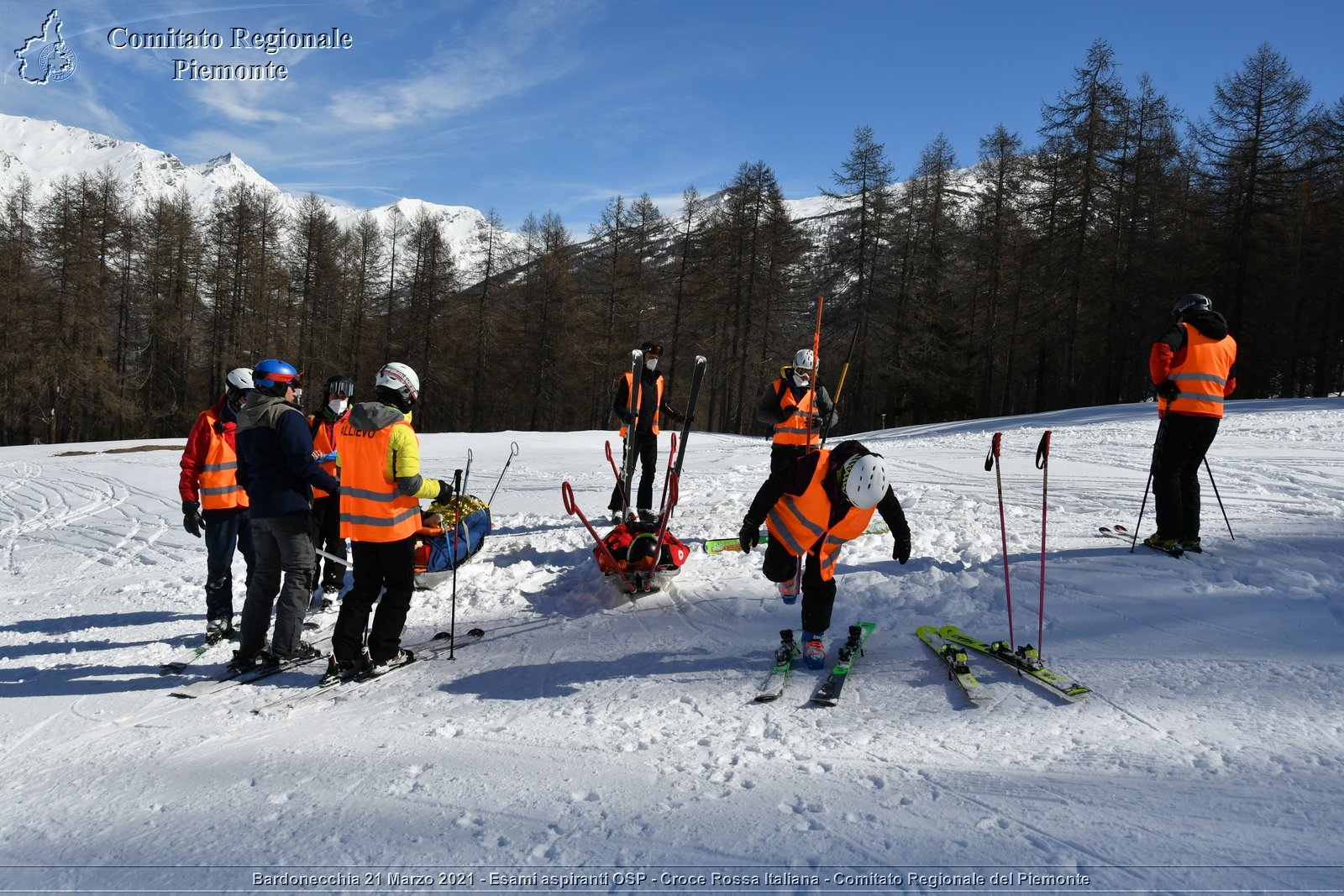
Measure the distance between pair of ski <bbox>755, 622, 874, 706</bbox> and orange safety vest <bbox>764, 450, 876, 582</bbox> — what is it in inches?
20.1

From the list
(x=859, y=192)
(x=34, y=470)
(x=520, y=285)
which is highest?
(x=859, y=192)

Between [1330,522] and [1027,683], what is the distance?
4.92 meters

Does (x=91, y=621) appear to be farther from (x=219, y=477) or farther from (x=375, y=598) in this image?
(x=375, y=598)

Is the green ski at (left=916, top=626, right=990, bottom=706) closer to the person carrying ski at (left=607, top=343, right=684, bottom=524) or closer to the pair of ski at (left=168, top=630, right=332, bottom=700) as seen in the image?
the person carrying ski at (left=607, top=343, right=684, bottom=524)

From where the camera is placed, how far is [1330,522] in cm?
659

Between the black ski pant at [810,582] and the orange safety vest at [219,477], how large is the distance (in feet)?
13.2

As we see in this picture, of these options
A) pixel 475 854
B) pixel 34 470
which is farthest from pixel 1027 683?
pixel 34 470

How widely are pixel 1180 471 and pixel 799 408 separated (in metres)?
3.15

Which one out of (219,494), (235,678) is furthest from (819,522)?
(219,494)

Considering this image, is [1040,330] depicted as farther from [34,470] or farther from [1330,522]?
[34,470]

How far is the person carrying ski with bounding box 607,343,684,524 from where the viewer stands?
7.67 meters

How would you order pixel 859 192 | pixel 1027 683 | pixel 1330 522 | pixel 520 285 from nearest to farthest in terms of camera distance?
pixel 1027 683 < pixel 1330 522 < pixel 859 192 < pixel 520 285

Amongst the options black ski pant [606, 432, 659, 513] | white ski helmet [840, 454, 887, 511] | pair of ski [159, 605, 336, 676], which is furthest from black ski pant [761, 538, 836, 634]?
pair of ski [159, 605, 336, 676]

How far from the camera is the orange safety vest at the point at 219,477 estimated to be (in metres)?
5.41
